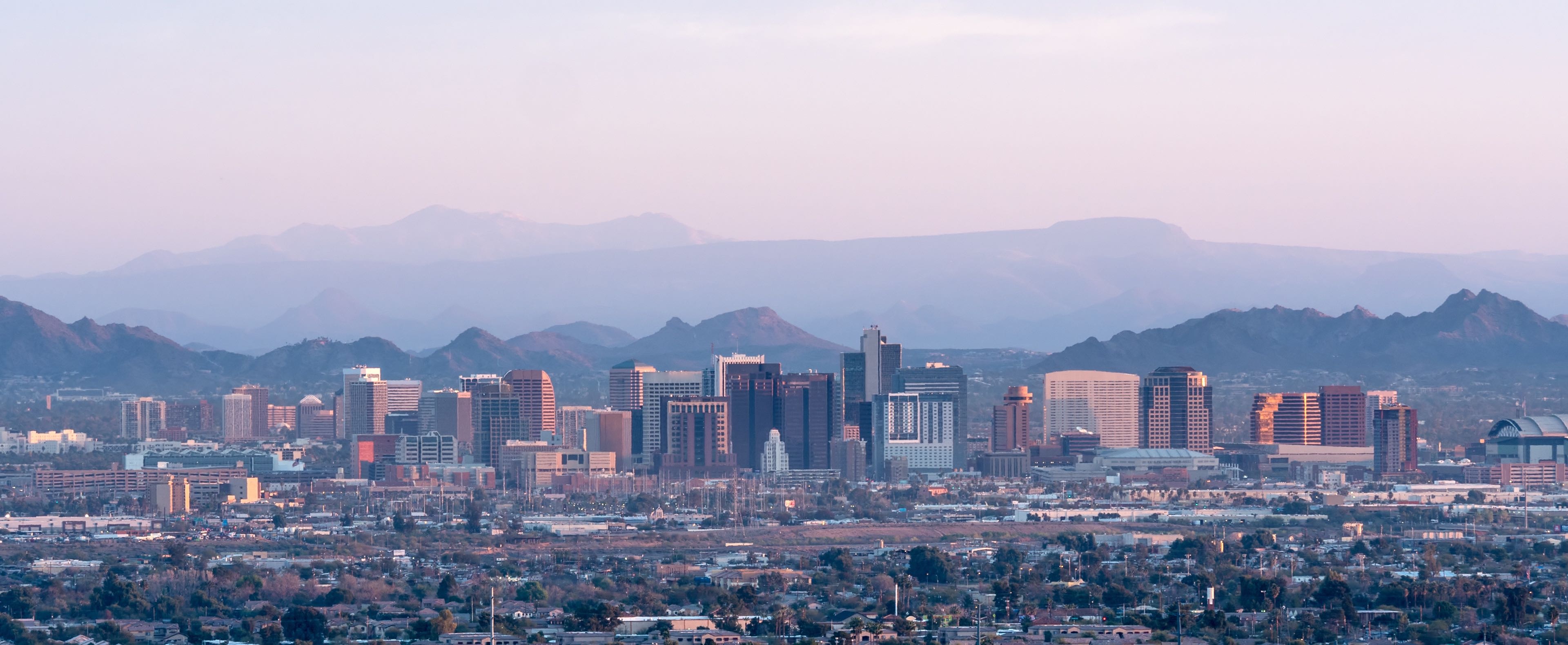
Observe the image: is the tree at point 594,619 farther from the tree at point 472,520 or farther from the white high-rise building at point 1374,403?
the white high-rise building at point 1374,403

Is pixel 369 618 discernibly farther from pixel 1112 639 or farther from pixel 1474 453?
pixel 1474 453

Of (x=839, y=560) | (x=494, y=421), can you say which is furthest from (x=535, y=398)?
(x=839, y=560)

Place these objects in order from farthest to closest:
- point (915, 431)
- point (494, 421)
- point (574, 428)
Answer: point (574, 428), point (915, 431), point (494, 421)

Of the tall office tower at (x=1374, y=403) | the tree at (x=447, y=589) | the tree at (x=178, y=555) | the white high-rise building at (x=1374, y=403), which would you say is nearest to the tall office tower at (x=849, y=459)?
the white high-rise building at (x=1374, y=403)

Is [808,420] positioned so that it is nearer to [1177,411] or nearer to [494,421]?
[494,421]

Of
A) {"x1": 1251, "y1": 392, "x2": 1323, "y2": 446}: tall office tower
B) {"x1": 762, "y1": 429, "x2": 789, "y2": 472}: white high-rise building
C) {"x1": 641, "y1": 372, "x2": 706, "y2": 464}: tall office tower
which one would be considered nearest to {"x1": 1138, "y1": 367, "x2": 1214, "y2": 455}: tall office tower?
{"x1": 1251, "y1": 392, "x2": 1323, "y2": 446}: tall office tower
